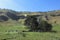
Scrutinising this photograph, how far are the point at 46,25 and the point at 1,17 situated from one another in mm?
73604

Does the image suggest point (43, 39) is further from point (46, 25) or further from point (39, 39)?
point (46, 25)

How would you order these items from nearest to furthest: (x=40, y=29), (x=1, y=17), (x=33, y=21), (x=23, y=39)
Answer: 1. (x=23, y=39)
2. (x=40, y=29)
3. (x=33, y=21)
4. (x=1, y=17)

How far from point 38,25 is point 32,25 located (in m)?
2.23

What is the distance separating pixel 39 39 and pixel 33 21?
33.6 meters

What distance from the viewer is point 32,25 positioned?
233 ft

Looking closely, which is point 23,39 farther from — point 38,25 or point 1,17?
point 1,17

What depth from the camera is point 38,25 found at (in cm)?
7031

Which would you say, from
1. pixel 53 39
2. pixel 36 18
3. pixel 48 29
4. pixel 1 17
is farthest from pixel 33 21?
pixel 1 17

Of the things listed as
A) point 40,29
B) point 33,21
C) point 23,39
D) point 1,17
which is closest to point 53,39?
point 23,39

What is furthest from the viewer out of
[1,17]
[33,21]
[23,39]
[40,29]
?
[1,17]

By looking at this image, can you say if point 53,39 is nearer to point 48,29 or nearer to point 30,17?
point 48,29

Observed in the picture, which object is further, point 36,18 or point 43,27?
point 36,18

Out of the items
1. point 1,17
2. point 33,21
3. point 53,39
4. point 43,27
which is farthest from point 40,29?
point 1,17

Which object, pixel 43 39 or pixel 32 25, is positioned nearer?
pixel 43 39
